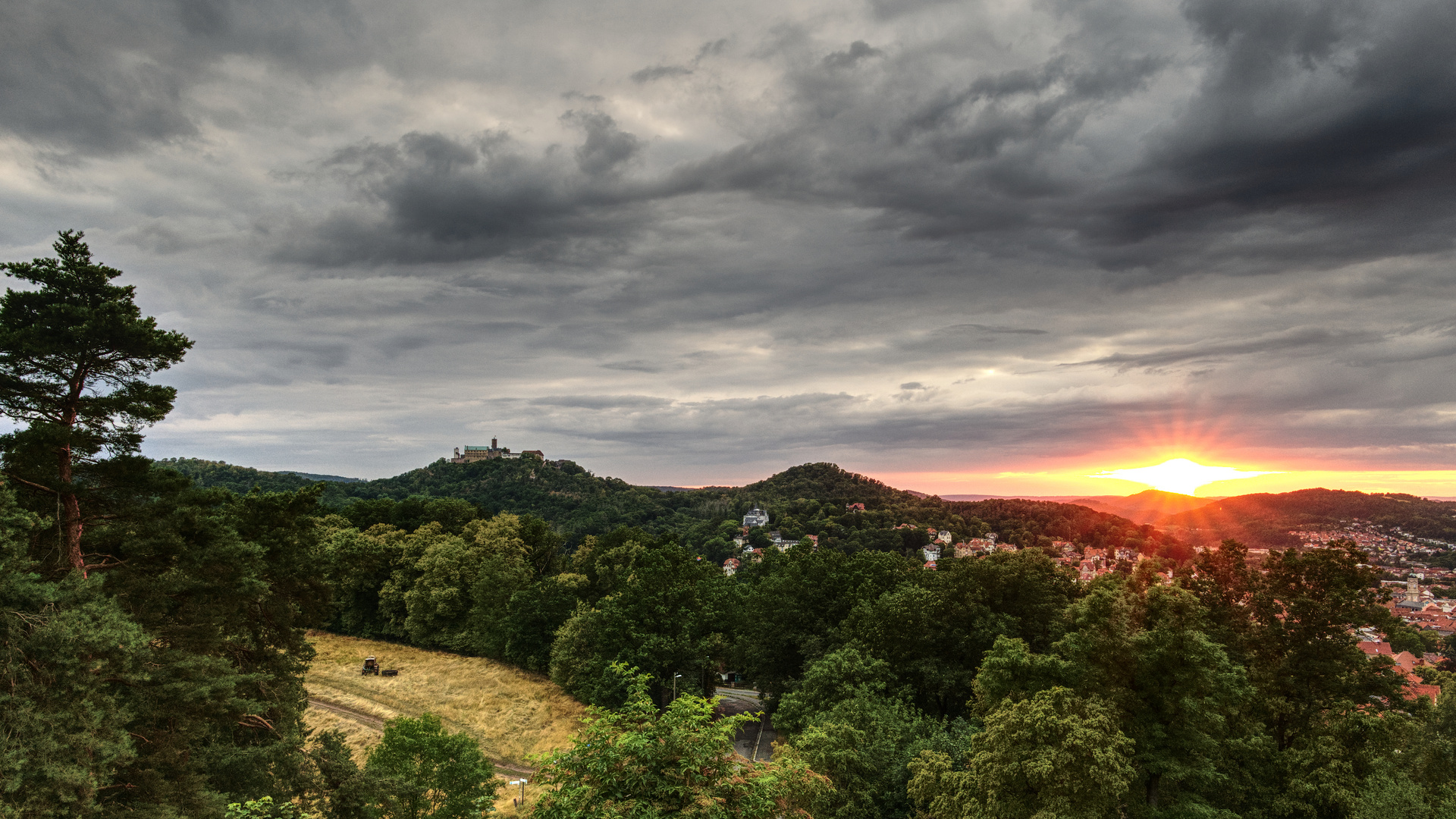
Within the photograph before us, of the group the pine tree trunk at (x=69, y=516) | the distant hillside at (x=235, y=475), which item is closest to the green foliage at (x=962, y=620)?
the pine tree trunk at (x=69, y=516)

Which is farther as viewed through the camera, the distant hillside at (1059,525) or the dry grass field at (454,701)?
the distant hillside at (1059,525)

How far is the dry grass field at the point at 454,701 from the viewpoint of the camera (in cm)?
3503

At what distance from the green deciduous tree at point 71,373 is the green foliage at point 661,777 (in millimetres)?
12855

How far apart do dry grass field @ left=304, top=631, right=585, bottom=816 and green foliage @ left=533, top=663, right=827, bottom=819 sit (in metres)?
22.1

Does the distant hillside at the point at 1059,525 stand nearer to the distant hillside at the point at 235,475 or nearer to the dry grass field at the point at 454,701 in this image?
the dry grass field at the point at 454,701

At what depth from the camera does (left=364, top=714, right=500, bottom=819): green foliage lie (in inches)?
786

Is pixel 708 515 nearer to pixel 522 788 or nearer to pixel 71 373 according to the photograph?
pixel 522 788

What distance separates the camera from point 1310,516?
9119cm

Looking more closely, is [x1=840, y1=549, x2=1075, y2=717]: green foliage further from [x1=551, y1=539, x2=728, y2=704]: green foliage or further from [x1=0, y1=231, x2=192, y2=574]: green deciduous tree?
[x1=0, y1=231, x2=192, y2=574]: green deciduous tree

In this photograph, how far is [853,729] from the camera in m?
21.7

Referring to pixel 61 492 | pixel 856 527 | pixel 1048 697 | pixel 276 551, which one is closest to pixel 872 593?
pixel 1048 697

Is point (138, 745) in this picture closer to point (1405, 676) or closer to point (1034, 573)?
point (1034, 573)

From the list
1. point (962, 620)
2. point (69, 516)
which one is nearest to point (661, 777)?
point (69, 516)

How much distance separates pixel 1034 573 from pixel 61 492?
115 feet
